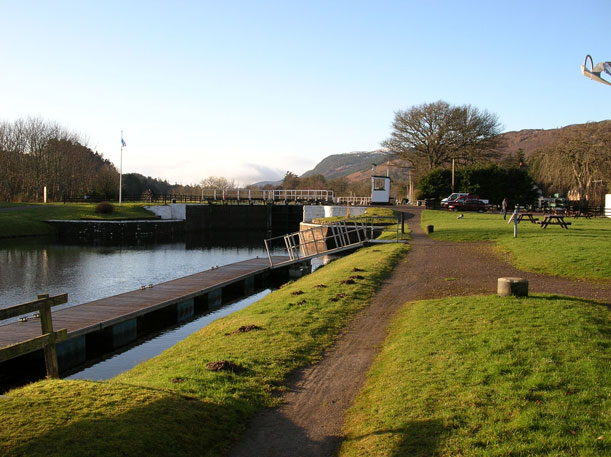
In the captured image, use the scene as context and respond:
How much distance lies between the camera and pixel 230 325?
12.0 m

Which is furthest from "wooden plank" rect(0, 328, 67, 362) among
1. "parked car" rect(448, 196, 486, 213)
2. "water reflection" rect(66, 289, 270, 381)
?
"parked car" rect(448, 196, 486, 213)

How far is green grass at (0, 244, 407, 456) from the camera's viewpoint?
4.93 metres

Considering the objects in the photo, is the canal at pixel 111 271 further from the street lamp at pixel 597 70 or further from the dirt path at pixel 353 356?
the street lamp at pixel 597 70

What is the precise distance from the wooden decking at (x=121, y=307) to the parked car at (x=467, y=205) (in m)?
30.7

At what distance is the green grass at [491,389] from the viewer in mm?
5070

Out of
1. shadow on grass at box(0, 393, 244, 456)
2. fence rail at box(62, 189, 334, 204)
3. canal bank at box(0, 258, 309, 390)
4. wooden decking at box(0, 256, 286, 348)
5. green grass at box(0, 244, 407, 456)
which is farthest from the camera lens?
fence rail at box(62, 189, 334, 204)

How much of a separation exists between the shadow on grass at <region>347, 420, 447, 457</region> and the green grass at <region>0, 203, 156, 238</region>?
47722mm

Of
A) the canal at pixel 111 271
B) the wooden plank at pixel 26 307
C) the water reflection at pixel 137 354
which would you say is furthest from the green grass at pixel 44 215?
the wooden plank at pixel 26 307

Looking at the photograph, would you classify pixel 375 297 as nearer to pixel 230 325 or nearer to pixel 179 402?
pixel 230 325

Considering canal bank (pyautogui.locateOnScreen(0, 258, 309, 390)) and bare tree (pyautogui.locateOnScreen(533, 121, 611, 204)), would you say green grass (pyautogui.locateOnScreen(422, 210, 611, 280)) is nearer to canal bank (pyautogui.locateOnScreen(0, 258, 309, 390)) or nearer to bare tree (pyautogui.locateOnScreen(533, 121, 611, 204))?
canal bank (pyautogui.locateOnScreen(0, 258, 309, 390))

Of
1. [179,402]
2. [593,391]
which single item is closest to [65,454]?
[179,402]

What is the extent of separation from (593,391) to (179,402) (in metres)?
4.82

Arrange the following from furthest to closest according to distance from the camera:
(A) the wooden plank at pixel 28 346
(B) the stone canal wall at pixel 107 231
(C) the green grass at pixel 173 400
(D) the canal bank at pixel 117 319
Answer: (B) the stone canal wall at pixel 107 231 → (D) the canal bank at pixel 117 319 → (A) the wooden plank at pixel 28 346 → (C) the green grass at pixel 173 400

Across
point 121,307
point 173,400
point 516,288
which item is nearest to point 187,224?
point 121,307
